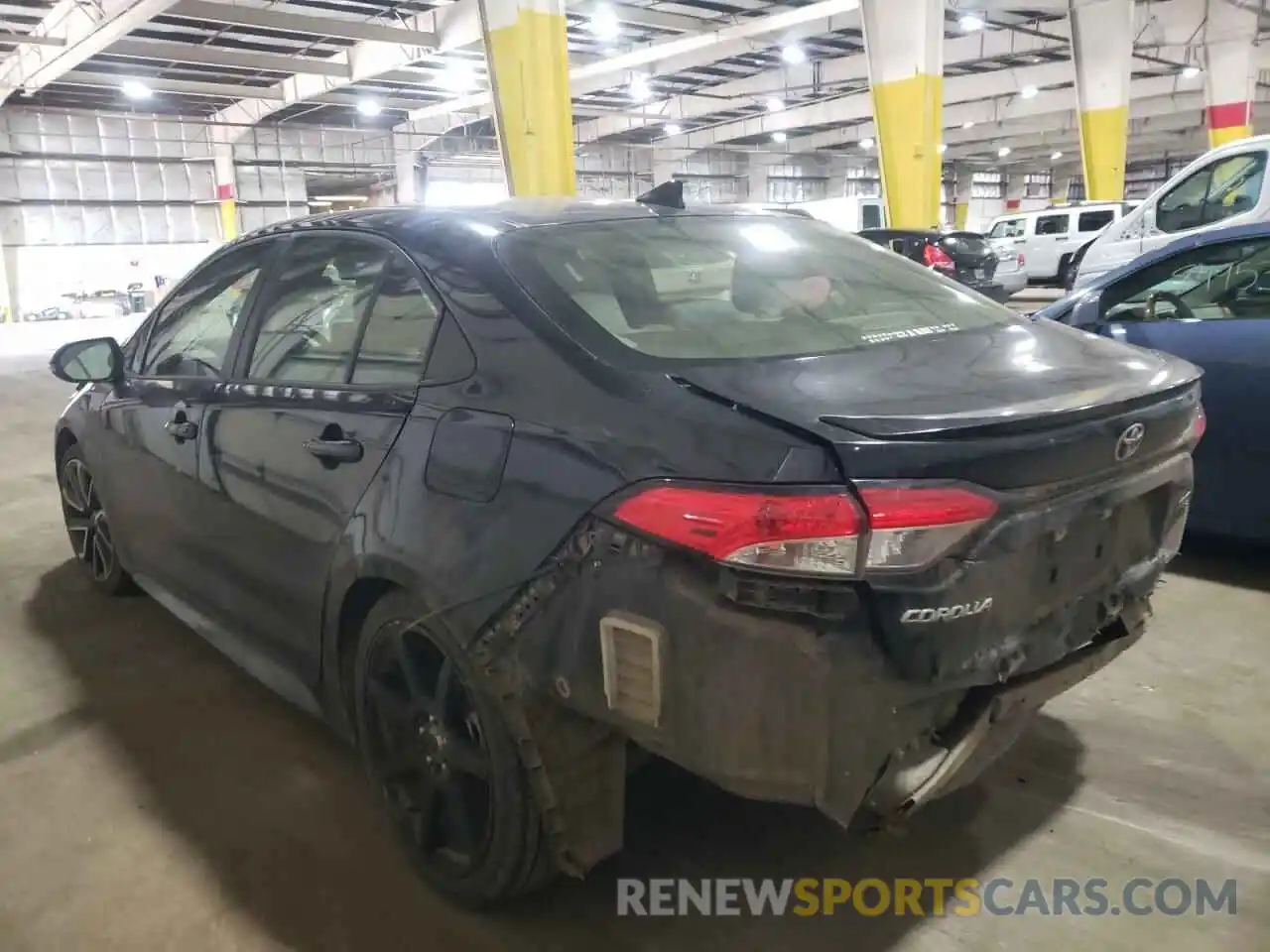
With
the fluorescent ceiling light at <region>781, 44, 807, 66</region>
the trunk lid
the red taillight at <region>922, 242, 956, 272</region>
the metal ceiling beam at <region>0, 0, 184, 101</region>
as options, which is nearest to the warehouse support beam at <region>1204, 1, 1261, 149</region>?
the fluorescent ceiling light at <region>781, 44, 807, 66</region>

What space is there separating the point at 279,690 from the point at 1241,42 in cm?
2107

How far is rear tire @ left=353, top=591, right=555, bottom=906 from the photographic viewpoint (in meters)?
1.88

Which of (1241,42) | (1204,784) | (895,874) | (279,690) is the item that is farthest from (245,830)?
(1241,42)

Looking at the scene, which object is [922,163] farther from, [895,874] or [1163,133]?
[1163,133]

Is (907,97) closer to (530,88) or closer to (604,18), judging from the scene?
(604,18)

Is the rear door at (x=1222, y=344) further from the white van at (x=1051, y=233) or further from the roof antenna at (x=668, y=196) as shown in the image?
the white van at (x=1051, y=233)

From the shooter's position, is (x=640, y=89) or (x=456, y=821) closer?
(x=456, y=821)

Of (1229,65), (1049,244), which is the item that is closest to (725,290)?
(1049,244)

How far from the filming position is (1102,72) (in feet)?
54.3

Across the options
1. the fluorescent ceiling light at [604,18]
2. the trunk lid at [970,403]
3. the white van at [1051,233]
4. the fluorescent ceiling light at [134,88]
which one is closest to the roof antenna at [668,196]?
the trunk lid at [970,403]

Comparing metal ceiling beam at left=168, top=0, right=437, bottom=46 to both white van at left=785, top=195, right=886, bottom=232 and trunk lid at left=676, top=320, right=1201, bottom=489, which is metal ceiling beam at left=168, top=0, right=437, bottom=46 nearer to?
white van at left=785, top=195, right=886, bottom=232

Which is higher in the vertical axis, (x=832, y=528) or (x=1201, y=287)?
(x=1201, y=287)

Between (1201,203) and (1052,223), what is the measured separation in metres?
10.9

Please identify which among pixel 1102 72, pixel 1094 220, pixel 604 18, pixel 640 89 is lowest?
pixel 1094 220
